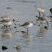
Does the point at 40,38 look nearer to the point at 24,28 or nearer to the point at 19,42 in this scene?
the point at 19,42

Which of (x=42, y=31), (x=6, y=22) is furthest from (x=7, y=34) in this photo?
(x=42, y=31)

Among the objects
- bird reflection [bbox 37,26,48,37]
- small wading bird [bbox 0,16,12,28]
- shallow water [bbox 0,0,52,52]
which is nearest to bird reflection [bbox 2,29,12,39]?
shallow water [bbox 0,0,52,52]

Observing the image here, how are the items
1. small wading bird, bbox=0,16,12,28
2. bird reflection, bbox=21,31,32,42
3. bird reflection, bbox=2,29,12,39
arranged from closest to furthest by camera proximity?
bird reflection, bbox=21,31,32,42, bird reflection, bbox=2,29,12,39, small wading bird, bbox=0,16,12,28

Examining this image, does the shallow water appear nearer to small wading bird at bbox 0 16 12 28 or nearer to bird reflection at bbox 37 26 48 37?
bird reflection at bbox 37 26 48 37

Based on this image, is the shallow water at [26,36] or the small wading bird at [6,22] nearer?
the shallow water at [26,36]

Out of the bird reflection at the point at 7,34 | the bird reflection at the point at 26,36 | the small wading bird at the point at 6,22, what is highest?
the small wading bird at the point at 6,22

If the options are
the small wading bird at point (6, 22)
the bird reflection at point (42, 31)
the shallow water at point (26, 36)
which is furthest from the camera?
the small wading bird at point (6, 22)

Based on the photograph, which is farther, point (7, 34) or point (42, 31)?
point (42, 31)

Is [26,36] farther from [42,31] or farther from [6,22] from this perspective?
[6,22]

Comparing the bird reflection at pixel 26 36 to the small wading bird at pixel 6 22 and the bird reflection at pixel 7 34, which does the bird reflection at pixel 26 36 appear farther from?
the small wading bird at pixel 6 22

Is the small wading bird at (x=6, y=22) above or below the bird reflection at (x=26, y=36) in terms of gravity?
above

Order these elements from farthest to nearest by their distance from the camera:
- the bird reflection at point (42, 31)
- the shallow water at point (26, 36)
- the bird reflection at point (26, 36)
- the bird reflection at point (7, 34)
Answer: the bird reflection at point (42, 31) → the bird reflection at point (7, 34) → the bird reflection at point (26, 36) → the shallow water at point (26, 36)

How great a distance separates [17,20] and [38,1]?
761 centimetres

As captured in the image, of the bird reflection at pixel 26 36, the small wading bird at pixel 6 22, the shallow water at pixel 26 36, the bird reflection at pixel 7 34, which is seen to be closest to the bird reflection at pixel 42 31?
the shallow water at pixel 26 36
